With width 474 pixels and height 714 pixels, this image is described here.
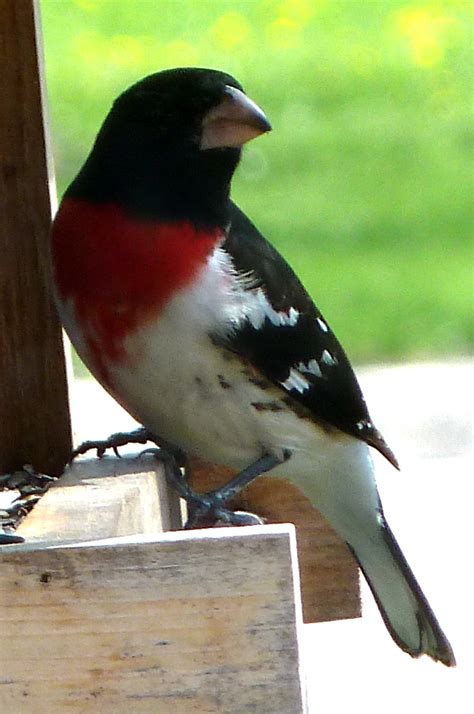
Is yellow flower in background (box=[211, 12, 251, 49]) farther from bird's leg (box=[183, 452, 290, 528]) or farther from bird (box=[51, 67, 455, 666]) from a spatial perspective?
bird's leg (box=[183, 452, 290, 528])

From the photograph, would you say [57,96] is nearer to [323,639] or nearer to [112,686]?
[323,639]

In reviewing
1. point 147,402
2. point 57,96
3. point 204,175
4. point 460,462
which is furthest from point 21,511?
point 57,96

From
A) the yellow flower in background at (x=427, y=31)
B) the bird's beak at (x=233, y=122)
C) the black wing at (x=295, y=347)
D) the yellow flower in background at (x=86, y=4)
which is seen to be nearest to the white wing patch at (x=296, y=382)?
the black wing at (x=295, y=347)

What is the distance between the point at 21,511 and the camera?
6.82 feet

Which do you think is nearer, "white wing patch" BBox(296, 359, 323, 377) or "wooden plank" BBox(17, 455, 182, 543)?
"wooden plank" BBox(17, 455, 182, 543)

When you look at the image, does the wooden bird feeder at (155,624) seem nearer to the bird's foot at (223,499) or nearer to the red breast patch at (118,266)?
→ the bird's foot at (223,499)

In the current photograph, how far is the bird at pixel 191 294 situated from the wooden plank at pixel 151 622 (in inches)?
24.8

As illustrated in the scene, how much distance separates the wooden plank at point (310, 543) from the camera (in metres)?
2.36

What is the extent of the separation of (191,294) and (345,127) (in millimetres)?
6421

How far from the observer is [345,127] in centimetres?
840

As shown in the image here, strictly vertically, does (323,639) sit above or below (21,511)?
below

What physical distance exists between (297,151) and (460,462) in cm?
334

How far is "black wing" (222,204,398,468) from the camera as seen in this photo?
2.18 meters

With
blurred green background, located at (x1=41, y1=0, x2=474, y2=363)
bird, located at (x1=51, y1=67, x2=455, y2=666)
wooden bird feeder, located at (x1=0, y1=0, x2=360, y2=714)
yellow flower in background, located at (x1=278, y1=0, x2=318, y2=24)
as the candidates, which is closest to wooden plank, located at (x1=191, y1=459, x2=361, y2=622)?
bird, located at (x1=51, y1=67, x2=455, y2=666)
